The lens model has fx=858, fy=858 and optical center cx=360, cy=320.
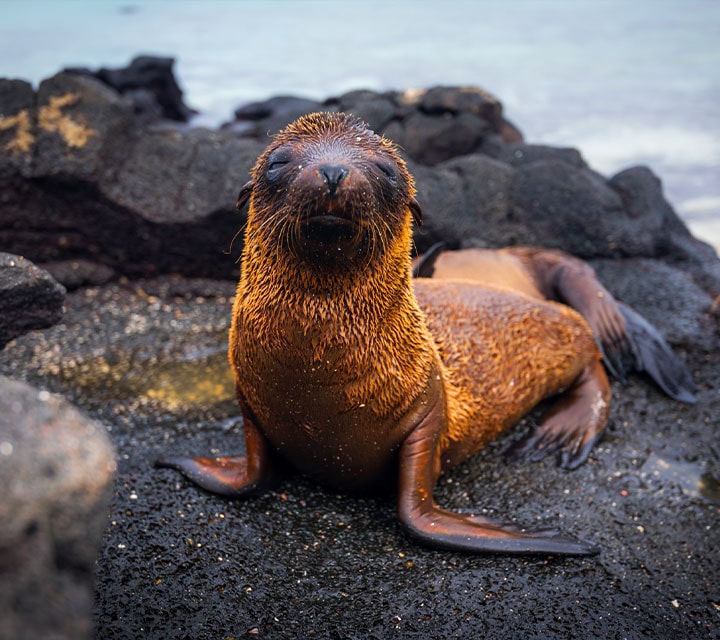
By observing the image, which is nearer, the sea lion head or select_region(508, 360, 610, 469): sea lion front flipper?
the sea lion head

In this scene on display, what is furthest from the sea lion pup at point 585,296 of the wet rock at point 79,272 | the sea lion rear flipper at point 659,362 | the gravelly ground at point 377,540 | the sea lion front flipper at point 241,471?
the wet rock at point 79,272

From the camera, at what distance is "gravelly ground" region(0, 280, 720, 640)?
2.87 meters

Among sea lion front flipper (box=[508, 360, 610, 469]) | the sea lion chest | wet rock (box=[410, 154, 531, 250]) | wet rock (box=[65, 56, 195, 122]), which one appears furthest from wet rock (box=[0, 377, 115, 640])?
wet rock (box=[65, 56, 195, 122])

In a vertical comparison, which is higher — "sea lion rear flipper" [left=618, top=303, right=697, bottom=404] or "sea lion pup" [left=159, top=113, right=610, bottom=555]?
"sea lion pup" [left=159, top=113, right=610, bottom=555]

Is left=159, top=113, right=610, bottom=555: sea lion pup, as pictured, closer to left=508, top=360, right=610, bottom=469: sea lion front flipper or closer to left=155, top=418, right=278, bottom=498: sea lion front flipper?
left=155, top=418, right=278, bottom=498: sea lion front flipper

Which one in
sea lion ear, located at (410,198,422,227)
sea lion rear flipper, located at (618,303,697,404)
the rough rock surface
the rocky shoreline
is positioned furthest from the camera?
the rough rock surface

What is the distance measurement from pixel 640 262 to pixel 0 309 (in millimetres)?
4353

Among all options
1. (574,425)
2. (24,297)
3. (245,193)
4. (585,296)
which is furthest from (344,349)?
(585,296)

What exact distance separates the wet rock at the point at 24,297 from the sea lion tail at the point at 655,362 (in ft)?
9.52

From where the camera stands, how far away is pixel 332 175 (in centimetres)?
271

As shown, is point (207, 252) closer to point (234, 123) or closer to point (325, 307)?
point (325, 307)

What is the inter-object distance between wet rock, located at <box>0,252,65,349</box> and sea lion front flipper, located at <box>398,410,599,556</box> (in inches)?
59.2

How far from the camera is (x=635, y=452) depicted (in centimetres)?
405

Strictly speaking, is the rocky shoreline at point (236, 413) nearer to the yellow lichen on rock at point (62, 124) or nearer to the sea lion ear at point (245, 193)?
the yellow lichen on rock at point (62, 124)
